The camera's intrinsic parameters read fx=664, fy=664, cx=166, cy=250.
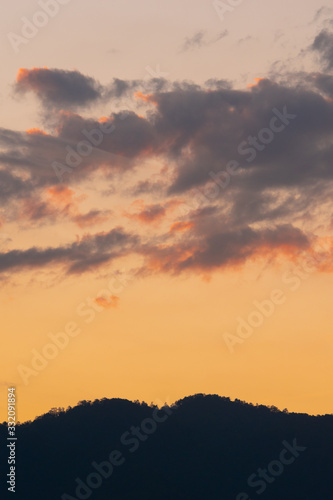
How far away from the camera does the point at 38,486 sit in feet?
456

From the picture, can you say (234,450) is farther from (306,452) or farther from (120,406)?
(120,406)

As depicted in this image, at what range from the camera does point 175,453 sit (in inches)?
6314

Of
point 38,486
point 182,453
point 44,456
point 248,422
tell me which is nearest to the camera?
point 38,486

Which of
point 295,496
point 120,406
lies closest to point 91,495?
point 120,406

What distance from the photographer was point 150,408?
587 ft

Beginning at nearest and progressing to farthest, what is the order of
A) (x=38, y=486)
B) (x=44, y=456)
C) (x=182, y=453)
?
(x=38, y=486) → (x=44, y=456) → (x=182, y=453)

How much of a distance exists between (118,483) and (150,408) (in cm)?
3340

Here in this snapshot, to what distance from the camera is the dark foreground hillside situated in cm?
14512

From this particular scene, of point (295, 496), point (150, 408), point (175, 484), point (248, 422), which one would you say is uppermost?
point (150, 408)

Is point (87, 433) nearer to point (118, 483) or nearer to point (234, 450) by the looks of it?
point (118, 483)

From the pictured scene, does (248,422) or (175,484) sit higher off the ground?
(248,422)

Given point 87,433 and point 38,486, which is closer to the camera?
point 38,486

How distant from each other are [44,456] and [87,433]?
15.6 metres

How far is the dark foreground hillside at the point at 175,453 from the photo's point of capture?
476 feet
